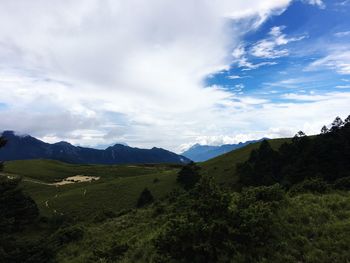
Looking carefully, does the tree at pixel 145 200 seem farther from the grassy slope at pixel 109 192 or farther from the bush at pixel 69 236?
the bush at pixel 69 236

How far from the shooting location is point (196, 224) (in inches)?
503

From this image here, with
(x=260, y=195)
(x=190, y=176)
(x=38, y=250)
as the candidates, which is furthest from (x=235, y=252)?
(x=190, y=176)

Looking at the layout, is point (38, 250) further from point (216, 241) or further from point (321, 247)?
point (321, 247)

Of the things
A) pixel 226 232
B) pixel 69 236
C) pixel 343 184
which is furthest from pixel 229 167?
pixel 226 232

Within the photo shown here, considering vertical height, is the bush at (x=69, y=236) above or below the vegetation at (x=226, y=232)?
below

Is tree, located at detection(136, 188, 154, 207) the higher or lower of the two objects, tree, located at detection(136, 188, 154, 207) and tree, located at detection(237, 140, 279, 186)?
the lower

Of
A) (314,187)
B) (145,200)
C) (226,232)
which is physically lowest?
(145,200)

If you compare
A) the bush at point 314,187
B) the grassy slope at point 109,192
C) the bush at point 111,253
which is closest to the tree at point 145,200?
the grassy slope at point 109,192

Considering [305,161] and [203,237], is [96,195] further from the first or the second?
[203,237]

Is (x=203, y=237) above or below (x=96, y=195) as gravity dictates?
above

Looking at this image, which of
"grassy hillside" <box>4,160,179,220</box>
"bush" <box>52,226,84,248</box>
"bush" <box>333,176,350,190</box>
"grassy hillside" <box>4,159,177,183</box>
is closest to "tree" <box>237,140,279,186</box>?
"grassy hillside" <box>4,160,179,220</box>

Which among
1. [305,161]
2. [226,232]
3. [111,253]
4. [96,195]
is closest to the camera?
[226,232]

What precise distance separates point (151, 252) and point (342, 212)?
Answer: 30.0ft

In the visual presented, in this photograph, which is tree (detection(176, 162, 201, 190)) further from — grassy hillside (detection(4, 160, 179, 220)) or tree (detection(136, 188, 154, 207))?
tree (detection(136, 188, 154, 207))
